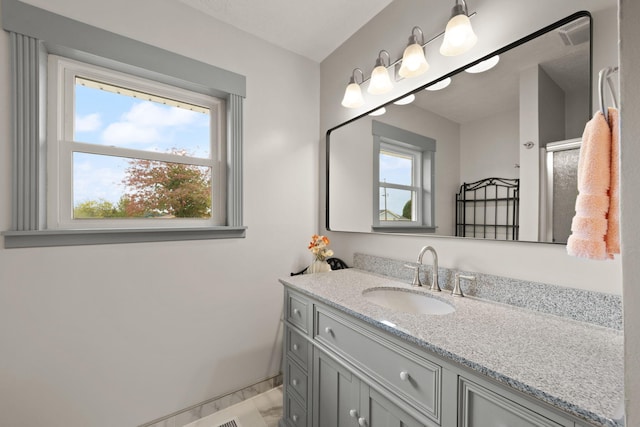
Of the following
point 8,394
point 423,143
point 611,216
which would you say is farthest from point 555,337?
point 8,394

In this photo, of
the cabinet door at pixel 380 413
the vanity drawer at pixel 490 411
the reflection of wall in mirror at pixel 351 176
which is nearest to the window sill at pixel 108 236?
the reflection of wall in mirror at pixel 351 176

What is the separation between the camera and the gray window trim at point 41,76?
3.84 feet

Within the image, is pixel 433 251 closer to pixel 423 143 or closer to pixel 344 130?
pixel 423 143

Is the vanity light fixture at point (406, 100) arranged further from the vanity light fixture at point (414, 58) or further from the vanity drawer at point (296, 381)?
the vanity drawer at point (296, 381)

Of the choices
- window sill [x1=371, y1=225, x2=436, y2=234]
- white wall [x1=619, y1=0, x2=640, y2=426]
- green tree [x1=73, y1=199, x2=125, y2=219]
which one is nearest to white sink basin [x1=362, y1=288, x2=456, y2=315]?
window sill [x1=371, y1=225, x2=436, y2=234]

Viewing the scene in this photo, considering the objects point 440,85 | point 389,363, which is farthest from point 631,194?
point 440,85

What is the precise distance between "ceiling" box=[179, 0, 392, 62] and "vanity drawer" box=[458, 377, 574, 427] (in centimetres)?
191

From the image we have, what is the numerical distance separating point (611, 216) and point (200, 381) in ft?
6.59

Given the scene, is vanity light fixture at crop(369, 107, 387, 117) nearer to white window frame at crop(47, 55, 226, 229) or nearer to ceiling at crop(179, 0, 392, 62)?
ceiling at crop(179, 0, 392, 62)

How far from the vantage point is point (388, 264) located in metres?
1.58

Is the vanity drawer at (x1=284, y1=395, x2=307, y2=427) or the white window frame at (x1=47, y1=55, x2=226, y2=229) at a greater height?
the white window frame at (x1=47, y1=55, x2=226, y2=229)

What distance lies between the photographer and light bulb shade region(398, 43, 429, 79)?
1285 mm

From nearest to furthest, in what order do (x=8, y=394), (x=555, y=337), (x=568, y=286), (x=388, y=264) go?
(x=555, y=337) < (x=568, y=286) < (x=8, y=394) < (x=388, y=264)

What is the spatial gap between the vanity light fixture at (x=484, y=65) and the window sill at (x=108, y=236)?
1503 mm
